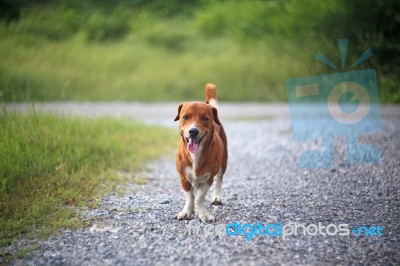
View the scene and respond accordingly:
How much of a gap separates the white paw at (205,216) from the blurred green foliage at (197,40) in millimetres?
4379

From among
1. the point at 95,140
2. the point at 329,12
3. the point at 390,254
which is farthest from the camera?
the point at 329,12

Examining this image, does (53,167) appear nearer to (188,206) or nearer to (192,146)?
(188,206)

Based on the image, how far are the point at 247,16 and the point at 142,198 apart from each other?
15.1 metres

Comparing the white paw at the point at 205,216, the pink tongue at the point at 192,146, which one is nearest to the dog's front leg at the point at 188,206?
the white paw at the point at 205,216

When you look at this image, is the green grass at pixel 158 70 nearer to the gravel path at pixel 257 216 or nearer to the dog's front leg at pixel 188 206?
the gravel path at pixel 257 216

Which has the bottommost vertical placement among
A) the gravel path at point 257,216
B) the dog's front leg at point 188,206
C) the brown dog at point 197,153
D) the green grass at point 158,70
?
the gravel path at point 257,216

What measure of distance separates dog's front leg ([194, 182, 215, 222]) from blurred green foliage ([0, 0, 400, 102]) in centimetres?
432

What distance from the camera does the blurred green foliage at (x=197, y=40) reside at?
11383 millimetres

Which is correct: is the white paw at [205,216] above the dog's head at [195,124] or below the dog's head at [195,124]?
below

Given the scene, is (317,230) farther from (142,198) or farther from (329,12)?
(329,12)

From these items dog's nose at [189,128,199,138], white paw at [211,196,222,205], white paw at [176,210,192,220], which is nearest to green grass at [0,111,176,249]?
white paw at [176,210,192,220]

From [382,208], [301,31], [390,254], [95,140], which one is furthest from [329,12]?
[390,254]

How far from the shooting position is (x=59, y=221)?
14.1 ft

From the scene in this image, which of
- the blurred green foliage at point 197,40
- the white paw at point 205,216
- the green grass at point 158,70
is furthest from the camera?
the green grass at point 158,70
